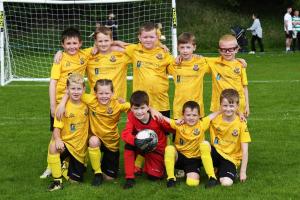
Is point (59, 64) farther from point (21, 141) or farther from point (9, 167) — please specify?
point (21, 141)

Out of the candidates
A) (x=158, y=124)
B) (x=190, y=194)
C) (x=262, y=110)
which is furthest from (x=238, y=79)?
(x=262, y=110)

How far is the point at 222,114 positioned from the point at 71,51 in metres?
1.85

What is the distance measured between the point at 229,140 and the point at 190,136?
0.43 meters

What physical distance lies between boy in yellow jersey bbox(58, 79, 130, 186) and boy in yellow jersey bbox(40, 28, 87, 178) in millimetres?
388

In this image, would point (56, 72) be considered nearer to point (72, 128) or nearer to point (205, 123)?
point (72, 128)

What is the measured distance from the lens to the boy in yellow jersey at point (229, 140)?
18.3ft

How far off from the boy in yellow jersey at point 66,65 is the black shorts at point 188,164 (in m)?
1.48

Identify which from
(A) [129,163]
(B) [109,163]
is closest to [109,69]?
(B) [109,163]

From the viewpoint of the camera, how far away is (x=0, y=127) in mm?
8625

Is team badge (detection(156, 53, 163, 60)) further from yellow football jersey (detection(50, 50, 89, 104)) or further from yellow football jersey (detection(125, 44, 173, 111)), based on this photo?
yellow football jersey (detection(50, 50, 89, 104))

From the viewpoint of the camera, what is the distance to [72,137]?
576 centimetres

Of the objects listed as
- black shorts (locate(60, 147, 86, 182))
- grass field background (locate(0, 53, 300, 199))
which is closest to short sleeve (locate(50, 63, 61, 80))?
black shorts (locate(60, 147, 86, 182))

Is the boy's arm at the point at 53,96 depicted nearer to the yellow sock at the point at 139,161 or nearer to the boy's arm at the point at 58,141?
the boy's arm at the point at 58,141

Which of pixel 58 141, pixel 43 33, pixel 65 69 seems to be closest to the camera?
pixel 58 141
